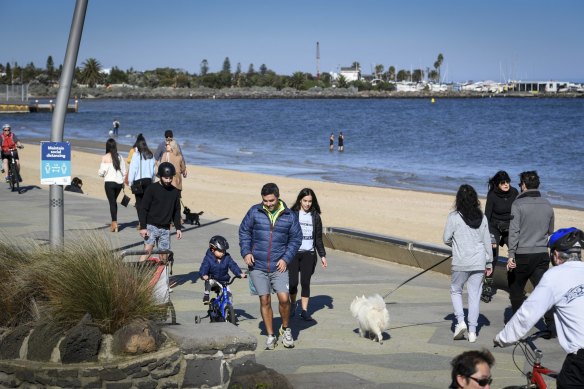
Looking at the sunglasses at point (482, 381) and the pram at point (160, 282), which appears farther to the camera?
the pram at point (160, 282)

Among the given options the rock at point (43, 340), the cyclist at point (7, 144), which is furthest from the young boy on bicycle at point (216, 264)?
the cyclist at point (7, 144)

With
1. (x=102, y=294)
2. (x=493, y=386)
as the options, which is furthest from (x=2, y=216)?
(x=493, y=386)

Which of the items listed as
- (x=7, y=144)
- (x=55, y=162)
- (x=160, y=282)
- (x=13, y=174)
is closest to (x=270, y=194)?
(x=160, y=282)

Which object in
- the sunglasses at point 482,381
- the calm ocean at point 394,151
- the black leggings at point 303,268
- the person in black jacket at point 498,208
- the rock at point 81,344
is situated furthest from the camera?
the calm ocean at point 394,151

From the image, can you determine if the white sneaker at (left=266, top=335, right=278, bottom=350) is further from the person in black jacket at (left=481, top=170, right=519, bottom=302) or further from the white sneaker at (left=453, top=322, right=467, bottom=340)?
the person in black jacket at (left=481, top=170, right=519, bottom=302)

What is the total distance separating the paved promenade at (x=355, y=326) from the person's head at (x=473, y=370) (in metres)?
3.33

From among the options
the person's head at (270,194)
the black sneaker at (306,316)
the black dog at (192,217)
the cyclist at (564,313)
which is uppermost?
the person's head at (270,194)

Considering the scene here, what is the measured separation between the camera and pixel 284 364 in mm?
8555

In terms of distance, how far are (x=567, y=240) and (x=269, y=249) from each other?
4071 millimetres

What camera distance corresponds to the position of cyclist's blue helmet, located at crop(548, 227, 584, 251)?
5426 millimetres

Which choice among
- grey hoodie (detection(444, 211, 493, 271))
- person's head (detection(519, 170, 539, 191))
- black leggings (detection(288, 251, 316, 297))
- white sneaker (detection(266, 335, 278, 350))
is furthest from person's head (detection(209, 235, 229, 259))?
person's head (detection(519, 170, 539, 191))

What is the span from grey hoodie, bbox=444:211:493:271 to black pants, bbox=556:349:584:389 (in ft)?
14.2

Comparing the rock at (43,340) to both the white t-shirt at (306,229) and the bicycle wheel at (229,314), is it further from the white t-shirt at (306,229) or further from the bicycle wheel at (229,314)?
the white t-shirt at (306,229)

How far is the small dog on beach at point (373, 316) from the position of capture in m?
9.23
